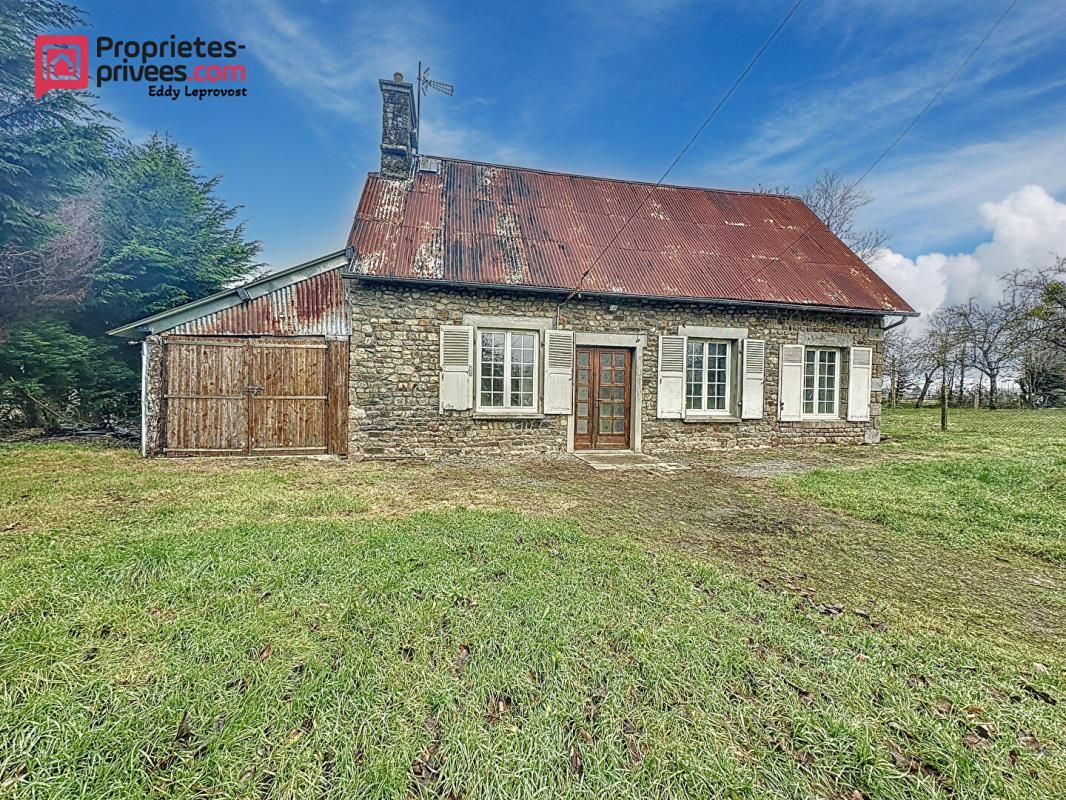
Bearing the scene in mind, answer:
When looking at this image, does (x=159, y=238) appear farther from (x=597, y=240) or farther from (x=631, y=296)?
(x=631, y=296)

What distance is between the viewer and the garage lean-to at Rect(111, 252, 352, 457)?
766 centimetres

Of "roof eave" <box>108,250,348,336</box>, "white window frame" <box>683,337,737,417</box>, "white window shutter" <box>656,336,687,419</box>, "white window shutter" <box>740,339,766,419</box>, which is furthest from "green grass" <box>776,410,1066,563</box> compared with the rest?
"roof eave" <box>108,250,348,336</box>

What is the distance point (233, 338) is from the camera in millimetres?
7793

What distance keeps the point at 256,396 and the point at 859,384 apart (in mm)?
12096

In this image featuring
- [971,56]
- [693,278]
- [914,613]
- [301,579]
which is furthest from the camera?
[693,278]

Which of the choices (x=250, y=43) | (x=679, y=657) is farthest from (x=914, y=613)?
(x=250, y=43)

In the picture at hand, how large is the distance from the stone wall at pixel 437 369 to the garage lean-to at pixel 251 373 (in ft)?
1.60

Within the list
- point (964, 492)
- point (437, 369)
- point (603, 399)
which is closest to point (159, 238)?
point (437, 369)

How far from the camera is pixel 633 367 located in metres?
8.93

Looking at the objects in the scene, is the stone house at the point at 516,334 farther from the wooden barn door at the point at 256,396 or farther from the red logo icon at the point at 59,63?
the red logo icon at the point at 59,63

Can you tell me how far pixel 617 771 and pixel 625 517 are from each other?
126 inches

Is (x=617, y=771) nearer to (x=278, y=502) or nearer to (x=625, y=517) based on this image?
(x=625, y=517)

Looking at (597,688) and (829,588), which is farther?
(829,588)

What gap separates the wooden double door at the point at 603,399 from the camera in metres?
8.80
